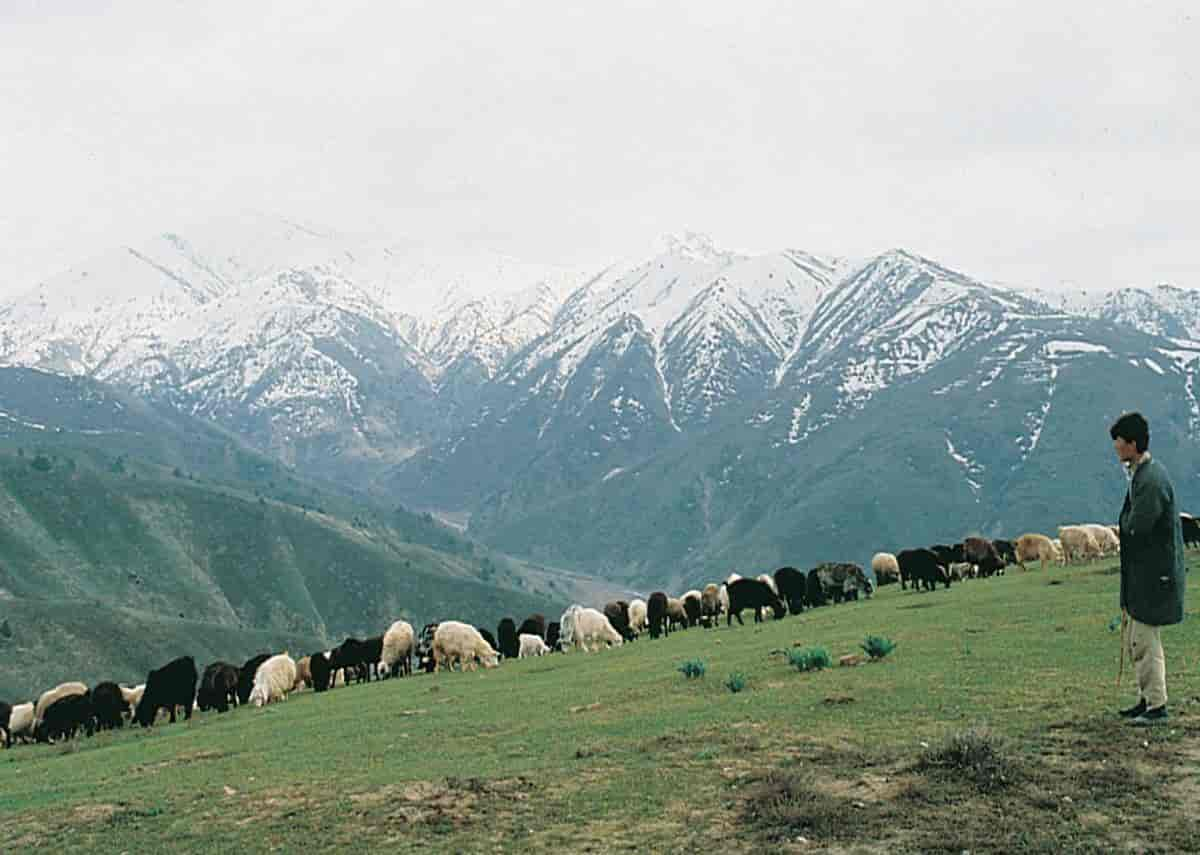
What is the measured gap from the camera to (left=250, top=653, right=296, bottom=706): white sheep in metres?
37.3

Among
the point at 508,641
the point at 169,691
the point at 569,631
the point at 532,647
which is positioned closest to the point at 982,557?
the point at 569,631

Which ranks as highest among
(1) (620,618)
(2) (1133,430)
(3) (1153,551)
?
(2) (1133,430)

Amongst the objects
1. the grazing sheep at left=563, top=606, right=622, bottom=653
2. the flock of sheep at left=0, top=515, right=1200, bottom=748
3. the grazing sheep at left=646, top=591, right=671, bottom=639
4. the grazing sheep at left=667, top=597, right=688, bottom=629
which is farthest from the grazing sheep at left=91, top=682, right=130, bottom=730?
the grazing sheep at left=667, top=597, right=688, bottom=629

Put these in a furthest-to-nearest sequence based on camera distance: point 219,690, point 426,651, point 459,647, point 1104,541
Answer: point 1104,541
point 426,651
point 459,647
point 219,690

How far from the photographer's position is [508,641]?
1797 inches

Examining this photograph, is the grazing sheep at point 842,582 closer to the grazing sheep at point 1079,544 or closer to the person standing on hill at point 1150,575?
the grazing sheep at point 1079,544

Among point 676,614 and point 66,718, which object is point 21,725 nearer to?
point 66,718

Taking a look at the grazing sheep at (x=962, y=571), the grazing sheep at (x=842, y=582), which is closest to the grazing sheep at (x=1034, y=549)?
the grazing sheep at (x=962, y=571)

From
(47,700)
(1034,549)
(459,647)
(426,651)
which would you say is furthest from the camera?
(1034,549)

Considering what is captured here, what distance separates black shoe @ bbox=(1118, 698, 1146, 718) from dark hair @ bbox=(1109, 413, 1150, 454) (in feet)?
9.80

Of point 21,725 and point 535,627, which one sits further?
point 535,627

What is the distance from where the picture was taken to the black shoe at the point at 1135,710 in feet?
42.5

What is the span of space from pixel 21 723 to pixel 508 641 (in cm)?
1821

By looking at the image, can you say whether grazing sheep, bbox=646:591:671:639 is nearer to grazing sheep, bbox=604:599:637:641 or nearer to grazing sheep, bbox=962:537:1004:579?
grazing sheep, bbox=604:599:637:641
